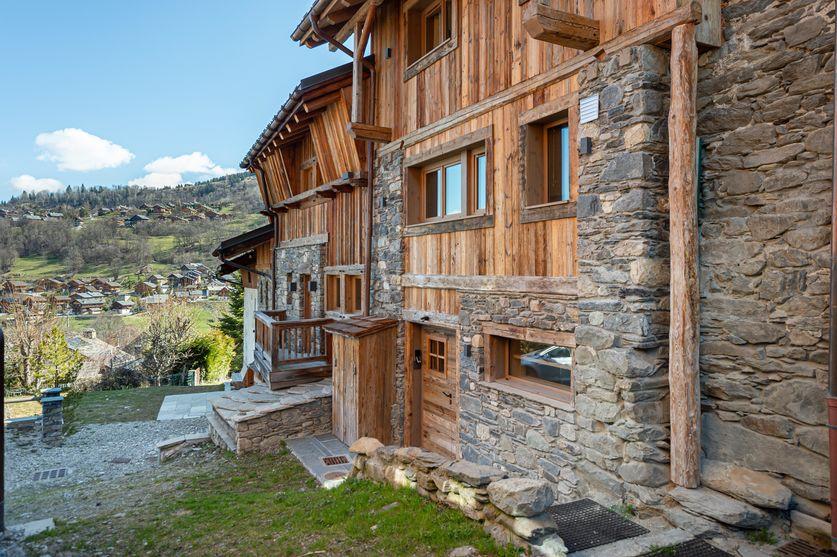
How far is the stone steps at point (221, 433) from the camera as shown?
30.5 ft

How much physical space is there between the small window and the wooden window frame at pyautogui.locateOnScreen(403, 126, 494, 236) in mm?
1729

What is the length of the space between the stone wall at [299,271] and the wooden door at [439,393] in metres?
4.15

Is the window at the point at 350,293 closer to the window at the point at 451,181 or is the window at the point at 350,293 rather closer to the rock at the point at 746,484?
the window at the point at 451,181

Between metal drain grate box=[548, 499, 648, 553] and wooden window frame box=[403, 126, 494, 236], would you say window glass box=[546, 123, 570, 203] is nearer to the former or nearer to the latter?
wooden window frame box=[403, 126, 494, 236]

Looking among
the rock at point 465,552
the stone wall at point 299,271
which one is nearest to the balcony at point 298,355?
the stone wall at point 299,271

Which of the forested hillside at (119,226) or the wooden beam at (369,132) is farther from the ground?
the forested hillside at (119,226)

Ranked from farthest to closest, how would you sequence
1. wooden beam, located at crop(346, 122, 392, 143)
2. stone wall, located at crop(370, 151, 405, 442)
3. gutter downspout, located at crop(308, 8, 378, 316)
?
gutter downspout, located at crop(308, 8, 378, 316) < wooden beam, located at crop(346, 122, 392, 143) < stone wall, located at crop(370, 151, 405, 442)

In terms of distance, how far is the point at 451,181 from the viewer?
7664 mm

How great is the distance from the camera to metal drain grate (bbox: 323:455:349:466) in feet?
26.2

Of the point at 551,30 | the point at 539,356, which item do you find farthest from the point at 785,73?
the point at 539,356

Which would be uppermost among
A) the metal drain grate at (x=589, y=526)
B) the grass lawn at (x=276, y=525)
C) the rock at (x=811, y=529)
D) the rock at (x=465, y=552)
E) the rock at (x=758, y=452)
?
the rock at (x=758, y=452)

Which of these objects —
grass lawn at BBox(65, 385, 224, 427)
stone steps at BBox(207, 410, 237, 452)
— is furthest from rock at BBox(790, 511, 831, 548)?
grass lawn at BBox(65, 385, 224, 427)

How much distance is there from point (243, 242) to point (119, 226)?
51.1 m

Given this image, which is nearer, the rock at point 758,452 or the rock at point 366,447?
the rock at point 758,452
